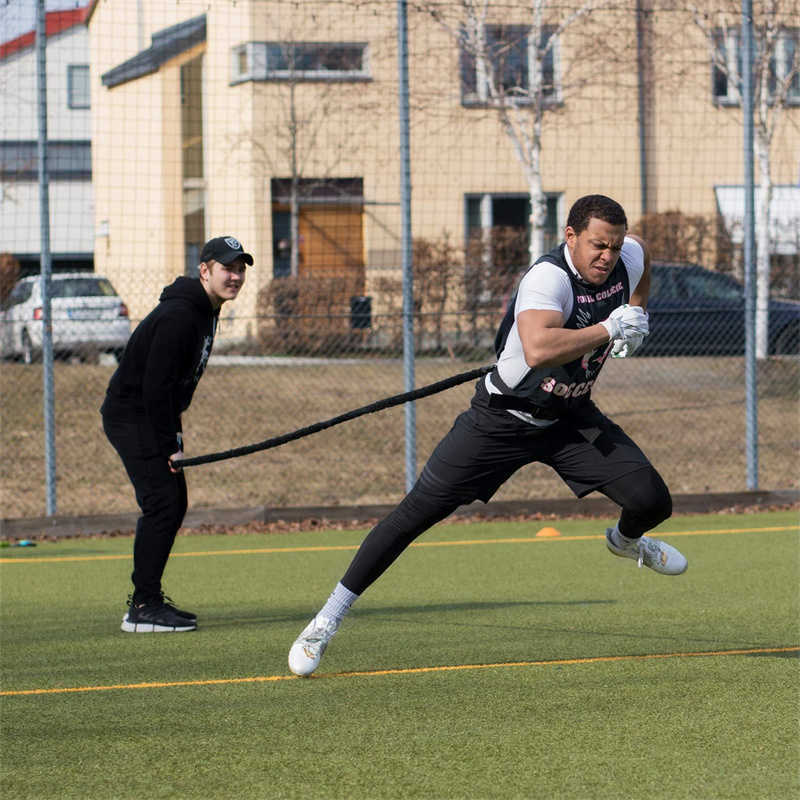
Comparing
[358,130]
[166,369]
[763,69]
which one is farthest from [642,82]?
[166,369]

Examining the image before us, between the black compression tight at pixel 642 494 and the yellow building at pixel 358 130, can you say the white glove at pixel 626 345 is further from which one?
the yellow building at pixel 358 130

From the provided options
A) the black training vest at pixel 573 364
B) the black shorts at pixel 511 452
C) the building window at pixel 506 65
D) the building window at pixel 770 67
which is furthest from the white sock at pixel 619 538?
the building window at pixel 506 65

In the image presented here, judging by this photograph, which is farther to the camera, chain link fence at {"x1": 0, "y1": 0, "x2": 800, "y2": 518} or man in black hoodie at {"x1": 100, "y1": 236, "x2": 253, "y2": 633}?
chain link fence at {"x1": 0, "y1": 0, "x2": 800, "y2": 518}

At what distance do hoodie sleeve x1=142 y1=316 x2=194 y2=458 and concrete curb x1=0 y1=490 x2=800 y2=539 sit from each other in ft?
14.1

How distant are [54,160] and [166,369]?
5.67m

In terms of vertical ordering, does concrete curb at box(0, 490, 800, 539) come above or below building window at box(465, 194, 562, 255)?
below

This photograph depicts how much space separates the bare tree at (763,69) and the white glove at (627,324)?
736 centimetres

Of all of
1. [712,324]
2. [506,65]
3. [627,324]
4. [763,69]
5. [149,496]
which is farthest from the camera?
[506,65]

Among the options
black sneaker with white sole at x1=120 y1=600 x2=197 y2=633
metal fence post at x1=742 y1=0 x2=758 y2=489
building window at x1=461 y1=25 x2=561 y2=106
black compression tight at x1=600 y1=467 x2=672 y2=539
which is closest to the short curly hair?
black compression tight at x1=600 y1=467 x2=672 y2=539

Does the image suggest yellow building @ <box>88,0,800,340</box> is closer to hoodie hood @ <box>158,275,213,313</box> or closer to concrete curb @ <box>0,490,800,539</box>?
concrete curb @ <box>0,490,800,539</box>

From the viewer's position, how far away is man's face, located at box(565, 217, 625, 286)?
5.62 metres

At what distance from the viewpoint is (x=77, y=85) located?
493 inches

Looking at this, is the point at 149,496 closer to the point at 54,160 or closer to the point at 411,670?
the point at 411,670

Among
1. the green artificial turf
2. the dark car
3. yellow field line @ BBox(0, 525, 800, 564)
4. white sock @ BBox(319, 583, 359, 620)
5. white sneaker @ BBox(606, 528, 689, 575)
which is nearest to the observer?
the green artificial turf
